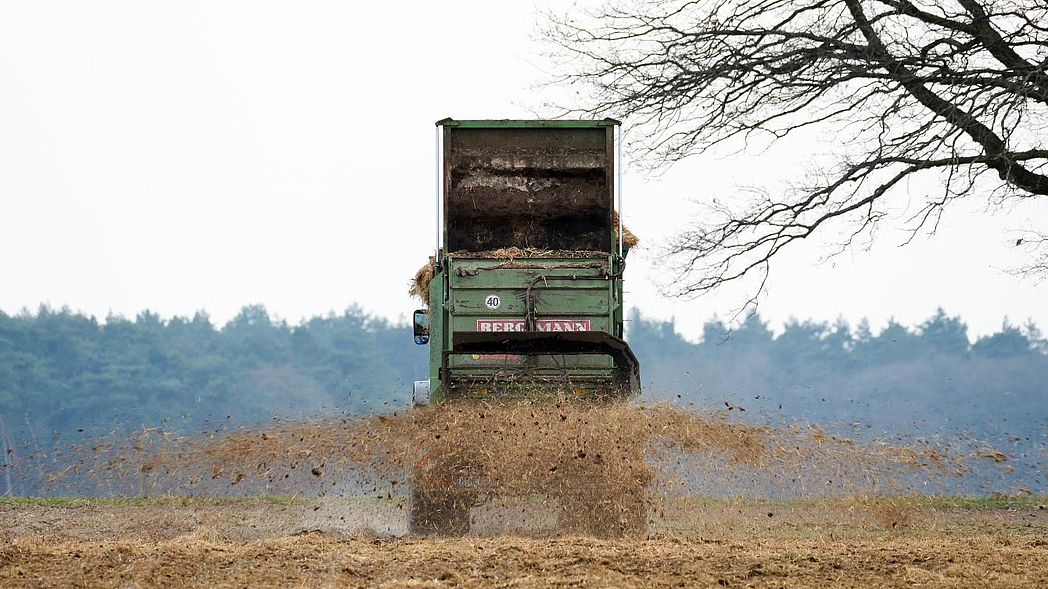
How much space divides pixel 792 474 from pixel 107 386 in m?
45.9

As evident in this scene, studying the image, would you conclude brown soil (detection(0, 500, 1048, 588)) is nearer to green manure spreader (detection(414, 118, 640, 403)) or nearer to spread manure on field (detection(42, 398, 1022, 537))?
spread manure on field (detection(42, 398, 1022, 537))

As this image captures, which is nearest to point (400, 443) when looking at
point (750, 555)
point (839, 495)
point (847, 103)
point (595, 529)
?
point (595, 529)

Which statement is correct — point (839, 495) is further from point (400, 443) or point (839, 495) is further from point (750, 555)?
point (400, 443)

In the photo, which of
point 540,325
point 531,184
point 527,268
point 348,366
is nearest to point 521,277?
point 527,268

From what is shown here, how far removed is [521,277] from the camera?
11.2 m

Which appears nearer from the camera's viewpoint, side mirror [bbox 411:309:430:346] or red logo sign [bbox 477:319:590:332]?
red logo sign [bbox 477:319:590:332]

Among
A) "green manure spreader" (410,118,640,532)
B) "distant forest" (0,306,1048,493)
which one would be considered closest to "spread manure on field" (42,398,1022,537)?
"green manure spreader" (410,118,640,532)

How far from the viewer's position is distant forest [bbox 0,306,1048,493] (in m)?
49.1

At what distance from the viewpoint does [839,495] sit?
35.2ft

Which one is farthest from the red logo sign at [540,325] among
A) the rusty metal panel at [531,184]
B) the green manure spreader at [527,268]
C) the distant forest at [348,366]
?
the distant forest at [348,366]

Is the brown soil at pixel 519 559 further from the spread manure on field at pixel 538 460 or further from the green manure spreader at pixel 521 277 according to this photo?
the green manure spreader at pixel 521 277

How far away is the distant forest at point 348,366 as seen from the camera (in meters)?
49.1

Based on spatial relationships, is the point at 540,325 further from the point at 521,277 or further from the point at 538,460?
the point at 538,460

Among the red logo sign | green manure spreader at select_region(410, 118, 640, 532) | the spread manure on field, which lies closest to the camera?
the spread manure on field
